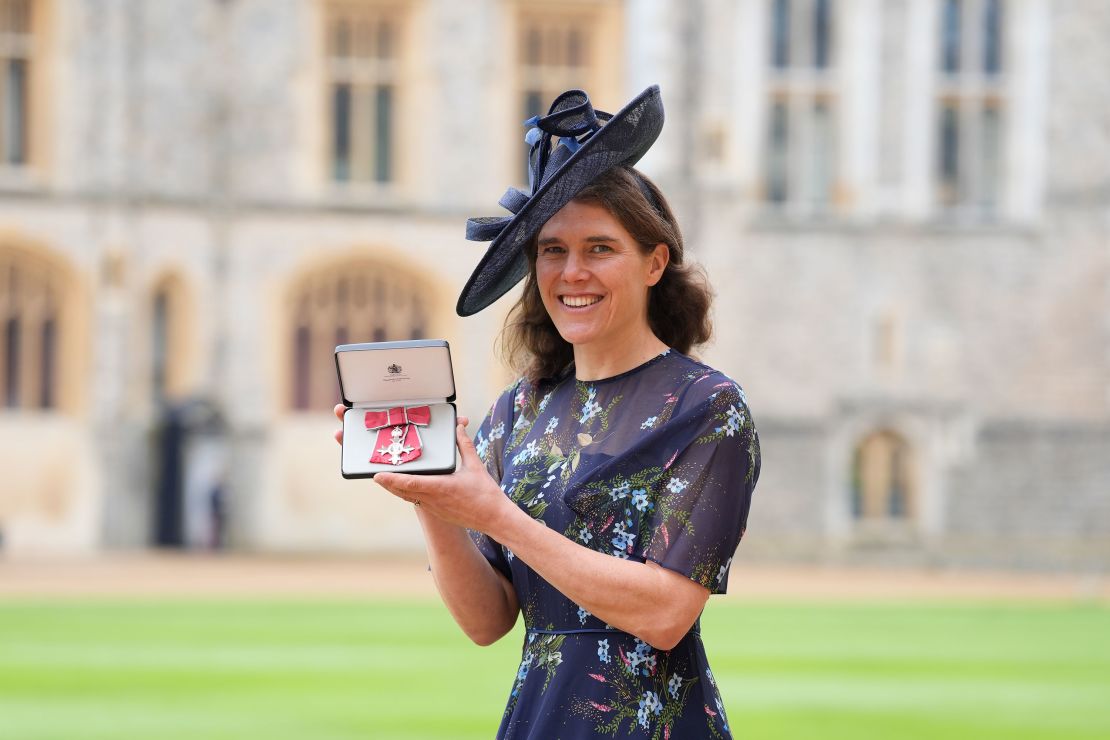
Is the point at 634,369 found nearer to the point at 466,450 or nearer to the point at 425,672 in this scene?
the point at 466,450

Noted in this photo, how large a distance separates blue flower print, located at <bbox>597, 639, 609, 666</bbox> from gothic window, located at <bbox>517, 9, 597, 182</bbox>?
19203 mm

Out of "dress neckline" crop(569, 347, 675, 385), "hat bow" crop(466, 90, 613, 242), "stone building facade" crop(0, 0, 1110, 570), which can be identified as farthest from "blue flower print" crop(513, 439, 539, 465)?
"stone building facade" crop(0, 0, 1110, 570)

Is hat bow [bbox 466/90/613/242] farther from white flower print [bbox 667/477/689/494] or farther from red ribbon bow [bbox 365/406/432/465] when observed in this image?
white flower print [bbox 667/477/689/494]

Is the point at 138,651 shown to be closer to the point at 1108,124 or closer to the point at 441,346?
the point at 441,346

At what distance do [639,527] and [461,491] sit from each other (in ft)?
1.00

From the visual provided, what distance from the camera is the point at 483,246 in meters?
19.7

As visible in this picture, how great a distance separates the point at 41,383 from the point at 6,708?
13.2 meters

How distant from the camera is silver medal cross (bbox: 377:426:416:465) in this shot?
7.40 ft

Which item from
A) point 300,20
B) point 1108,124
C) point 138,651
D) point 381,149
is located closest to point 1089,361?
point 1108,124

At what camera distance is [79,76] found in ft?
64.8

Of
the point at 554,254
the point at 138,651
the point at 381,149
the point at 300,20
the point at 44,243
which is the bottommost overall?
the point at 138,651

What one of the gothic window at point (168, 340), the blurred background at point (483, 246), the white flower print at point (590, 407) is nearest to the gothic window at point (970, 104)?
the blurred background at point (483, 246)

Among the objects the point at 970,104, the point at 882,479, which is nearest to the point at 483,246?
the point at 882,479

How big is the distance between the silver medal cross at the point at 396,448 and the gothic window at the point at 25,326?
18.5 meters
